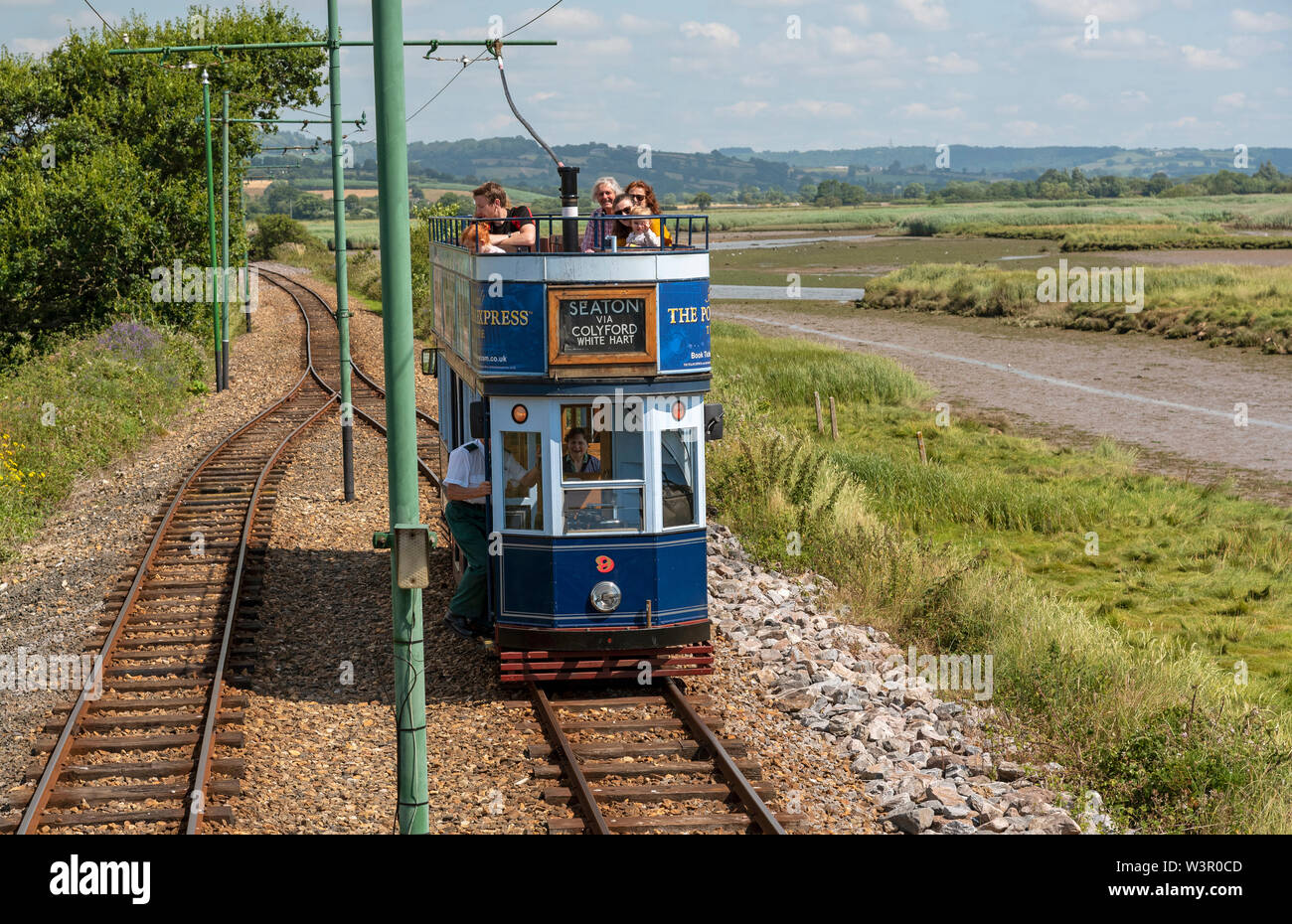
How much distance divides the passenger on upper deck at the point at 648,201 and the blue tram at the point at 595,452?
0.43 meters

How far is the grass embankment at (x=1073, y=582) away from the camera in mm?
11148

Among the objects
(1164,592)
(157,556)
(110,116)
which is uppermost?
(110,116)

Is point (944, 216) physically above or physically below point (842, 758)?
above

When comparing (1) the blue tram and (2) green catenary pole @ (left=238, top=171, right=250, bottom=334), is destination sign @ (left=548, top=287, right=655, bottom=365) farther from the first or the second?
(2) green catenary pole @ (left=238, top=171, right=250, bottom=334)

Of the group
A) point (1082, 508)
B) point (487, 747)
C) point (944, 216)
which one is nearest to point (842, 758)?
point (487, 747)

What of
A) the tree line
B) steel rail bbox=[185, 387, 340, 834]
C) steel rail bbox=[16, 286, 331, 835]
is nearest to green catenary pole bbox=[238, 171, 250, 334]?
the tree line

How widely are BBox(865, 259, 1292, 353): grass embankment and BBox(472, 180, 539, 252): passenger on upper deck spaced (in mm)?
44144

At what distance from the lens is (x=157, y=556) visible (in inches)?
669
